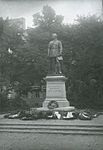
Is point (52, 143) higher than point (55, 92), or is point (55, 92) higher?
point (55, 92)

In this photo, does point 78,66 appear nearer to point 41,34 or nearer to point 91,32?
point 91,32

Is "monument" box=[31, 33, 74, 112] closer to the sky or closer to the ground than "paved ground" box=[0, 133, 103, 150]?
closer to the sky

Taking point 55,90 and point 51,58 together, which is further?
point 51,58

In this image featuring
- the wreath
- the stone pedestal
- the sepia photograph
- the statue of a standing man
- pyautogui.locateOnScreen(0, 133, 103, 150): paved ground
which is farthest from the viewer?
the sepia photograph

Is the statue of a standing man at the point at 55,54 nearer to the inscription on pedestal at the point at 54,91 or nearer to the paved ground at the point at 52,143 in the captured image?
the inscription on pedestal at the point at 54,91

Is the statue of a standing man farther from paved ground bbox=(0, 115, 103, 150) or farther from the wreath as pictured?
paved ground bbox=(0, 115, 103, 150)

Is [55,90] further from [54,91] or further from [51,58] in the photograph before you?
A: [51,58]

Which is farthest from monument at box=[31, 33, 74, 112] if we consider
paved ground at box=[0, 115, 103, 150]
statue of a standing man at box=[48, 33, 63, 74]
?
paved ground at box=[0, 115, 103, 150]

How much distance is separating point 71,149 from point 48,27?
869 inches

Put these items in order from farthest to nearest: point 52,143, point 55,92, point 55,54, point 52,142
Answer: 1. point 55,54
2. point 55,92
3. point 52,142
4. point 52,143

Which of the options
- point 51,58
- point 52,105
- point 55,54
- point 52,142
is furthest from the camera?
point 51,58

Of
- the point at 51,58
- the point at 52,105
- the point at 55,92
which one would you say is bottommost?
the point at 52,105

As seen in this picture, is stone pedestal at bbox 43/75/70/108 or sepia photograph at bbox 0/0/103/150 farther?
sepia photograph at bbox 0/0/103/150

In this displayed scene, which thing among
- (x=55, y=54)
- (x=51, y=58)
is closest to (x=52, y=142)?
(x=55, y=54)
